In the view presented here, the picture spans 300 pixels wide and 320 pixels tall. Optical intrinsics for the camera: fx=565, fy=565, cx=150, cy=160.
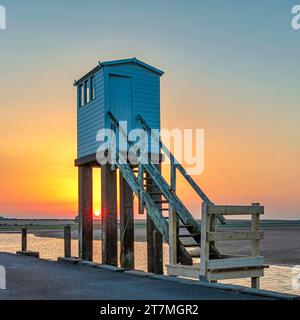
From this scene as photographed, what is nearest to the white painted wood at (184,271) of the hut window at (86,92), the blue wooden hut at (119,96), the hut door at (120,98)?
the blue wooden hut at (119,96)

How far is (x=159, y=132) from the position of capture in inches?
699

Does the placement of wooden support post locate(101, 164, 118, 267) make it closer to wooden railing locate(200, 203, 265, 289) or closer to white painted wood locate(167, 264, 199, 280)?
white painted wood locate(167, 264, 199, 280)

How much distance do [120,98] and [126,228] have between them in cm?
397

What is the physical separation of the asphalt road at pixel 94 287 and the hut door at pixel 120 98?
5.36 meters

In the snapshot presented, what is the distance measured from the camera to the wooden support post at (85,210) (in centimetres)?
1927

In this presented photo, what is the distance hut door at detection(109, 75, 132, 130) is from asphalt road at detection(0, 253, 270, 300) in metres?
5.36

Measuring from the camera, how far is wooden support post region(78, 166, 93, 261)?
63.2ft

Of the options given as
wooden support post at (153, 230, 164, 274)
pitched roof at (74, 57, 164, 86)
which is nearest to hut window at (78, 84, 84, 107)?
pitched roof at (74, 57, 164, 86)

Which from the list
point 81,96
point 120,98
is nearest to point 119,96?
point 120,98

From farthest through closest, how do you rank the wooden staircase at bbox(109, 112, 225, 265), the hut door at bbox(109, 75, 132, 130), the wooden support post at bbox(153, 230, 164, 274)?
the hut door at bbox(109, 75, 132, 130)
the wooden support post at bbox(153, 230, 164, 274)
the wooden staircase at bbox(109, 112, 225, 265)

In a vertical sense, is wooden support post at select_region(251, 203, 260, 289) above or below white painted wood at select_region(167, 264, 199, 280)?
above

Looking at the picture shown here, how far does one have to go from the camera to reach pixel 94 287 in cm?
1073
